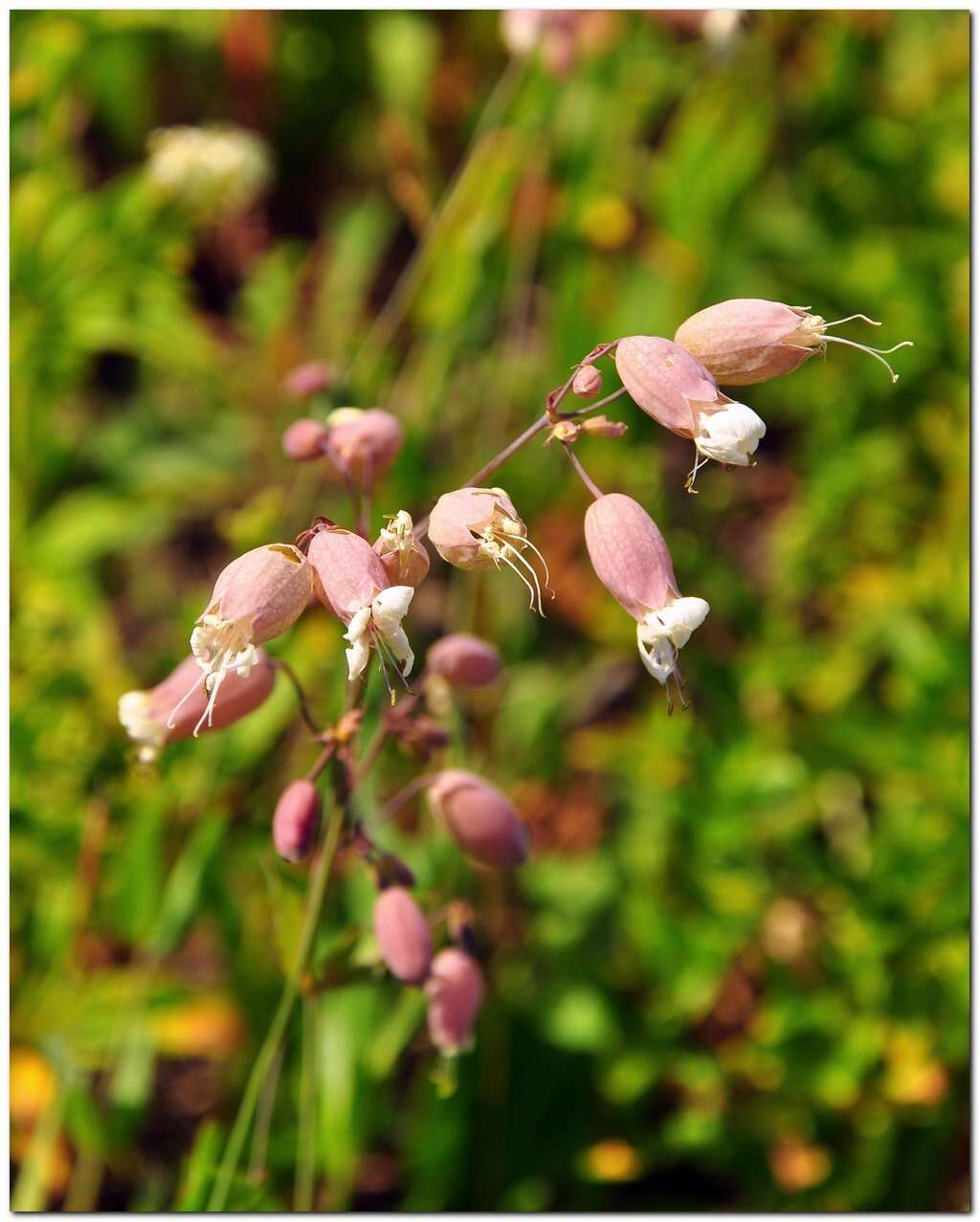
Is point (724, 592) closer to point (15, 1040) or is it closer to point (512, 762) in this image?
point (512, 762)

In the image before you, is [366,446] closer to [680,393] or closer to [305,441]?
[305,441]

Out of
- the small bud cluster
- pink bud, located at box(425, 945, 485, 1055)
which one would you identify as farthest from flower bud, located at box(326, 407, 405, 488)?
pink bud, located at box(425, 945, 485, 1055)

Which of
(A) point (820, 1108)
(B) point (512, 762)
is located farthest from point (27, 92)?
(A) point (820, 1108)

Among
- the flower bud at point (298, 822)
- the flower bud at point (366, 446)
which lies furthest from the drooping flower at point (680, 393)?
the flower bud at point (298, 822)

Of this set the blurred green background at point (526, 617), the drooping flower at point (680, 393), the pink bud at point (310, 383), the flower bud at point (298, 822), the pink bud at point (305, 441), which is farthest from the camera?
the blurred green background at point (526, 617)

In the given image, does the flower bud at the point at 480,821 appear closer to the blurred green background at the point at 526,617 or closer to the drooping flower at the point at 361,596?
the blurred green background at the point at 526,617

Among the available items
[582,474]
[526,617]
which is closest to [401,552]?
[582,474]

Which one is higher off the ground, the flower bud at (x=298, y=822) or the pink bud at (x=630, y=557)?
the pink bud at (x=630, y=557)
